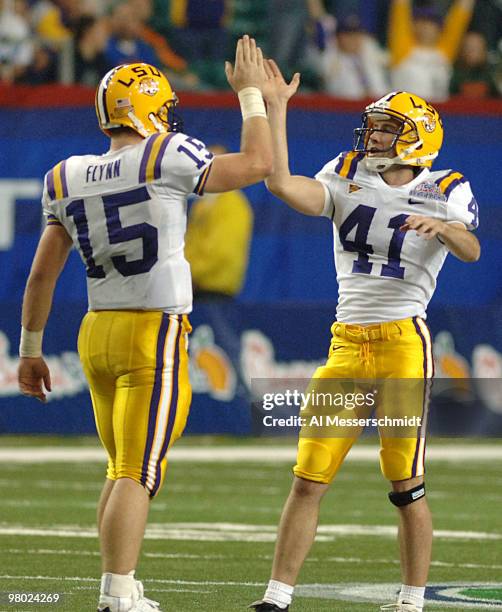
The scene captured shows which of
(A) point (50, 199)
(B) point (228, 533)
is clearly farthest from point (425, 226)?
(B) point (228, 533)

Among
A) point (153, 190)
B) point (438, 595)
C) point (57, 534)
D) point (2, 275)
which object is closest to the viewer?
point (153, 190)

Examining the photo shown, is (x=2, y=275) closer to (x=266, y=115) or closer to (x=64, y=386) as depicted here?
(x=64, y=386)

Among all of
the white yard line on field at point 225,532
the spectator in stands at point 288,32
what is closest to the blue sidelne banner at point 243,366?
the spectator in stands at point 288,32

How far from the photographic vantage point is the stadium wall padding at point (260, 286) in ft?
43.3

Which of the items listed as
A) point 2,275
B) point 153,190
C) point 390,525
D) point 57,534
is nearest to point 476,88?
point 2,275

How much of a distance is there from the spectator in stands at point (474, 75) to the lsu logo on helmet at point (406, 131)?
9036 mm

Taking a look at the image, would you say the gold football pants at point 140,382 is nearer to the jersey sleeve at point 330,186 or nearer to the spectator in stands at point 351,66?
the jersey sleeve at point 330,186

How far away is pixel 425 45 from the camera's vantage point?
49.6 ft

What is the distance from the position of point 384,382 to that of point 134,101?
1.34 meters

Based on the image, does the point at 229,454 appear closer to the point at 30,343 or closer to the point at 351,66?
the point at 351,66

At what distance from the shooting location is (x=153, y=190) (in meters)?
5.06

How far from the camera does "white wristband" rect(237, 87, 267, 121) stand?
5.20m

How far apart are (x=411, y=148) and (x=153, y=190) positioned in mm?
1142

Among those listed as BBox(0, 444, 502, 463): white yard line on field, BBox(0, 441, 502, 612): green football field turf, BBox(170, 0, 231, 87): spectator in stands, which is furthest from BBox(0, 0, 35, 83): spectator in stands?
BBox(0, 441, 502, 612): green football field turf
